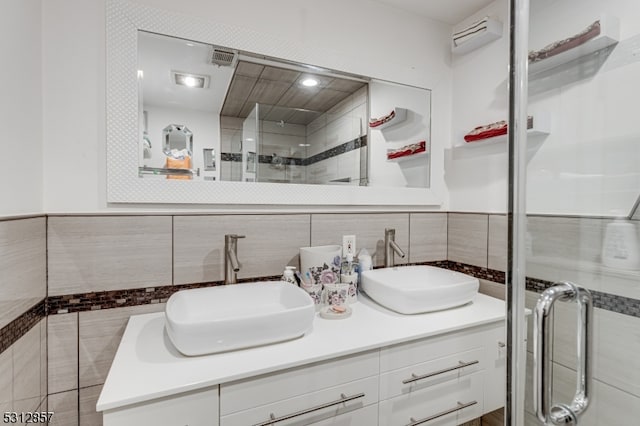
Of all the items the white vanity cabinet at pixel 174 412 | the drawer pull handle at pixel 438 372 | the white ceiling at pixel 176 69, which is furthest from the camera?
the white ceiling at pixel 176 69

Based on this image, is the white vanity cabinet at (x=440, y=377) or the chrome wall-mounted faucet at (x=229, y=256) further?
the chrome wall-mounted faucet at (x=229, y=256)

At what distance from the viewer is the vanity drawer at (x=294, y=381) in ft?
2.84

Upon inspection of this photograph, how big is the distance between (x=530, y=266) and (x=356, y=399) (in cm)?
69

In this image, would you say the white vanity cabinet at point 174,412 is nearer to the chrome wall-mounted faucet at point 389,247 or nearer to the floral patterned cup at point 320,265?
the floral patterned cup at point 320,265

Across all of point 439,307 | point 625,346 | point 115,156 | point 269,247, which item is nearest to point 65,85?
point 115,156

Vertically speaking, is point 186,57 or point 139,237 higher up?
point 186,57

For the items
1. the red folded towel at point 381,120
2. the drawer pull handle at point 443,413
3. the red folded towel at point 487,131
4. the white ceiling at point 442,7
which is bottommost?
the drawer pull handle at point 443,413

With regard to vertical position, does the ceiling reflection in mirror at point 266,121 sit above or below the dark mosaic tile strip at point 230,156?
above

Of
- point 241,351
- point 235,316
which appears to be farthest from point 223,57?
point 241,351

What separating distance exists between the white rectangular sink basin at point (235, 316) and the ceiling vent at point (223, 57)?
38.2 inches

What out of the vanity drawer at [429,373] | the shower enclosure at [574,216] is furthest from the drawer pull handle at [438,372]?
the shower enclosure at [574,216]

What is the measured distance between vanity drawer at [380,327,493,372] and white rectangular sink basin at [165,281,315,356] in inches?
12.2

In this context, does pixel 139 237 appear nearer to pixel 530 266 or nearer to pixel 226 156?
pixel 226 156

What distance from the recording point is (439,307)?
4.27ft
